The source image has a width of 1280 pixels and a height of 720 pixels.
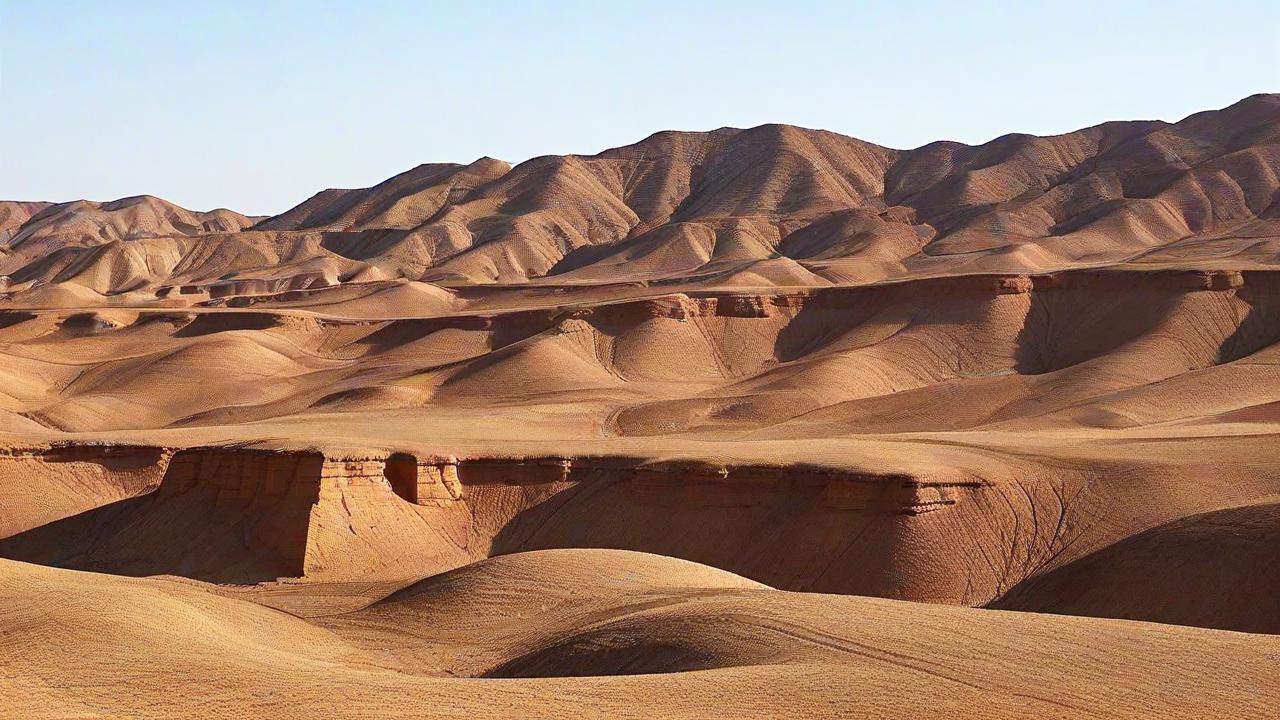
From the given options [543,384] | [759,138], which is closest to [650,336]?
[543,384]

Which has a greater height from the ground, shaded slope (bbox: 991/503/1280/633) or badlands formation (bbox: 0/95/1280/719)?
badlands formation (bbox: 0/95/1280/719)

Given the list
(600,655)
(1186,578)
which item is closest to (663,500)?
Answer: (1186,578)

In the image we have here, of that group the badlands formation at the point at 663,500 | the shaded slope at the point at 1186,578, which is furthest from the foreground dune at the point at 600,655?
the shaded slope at the point at 1186,578

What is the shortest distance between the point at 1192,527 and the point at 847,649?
1337 centimetres

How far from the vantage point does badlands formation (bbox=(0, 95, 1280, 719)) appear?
18.5 metres

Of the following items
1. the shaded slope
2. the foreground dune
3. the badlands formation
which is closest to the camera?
the foreground dune

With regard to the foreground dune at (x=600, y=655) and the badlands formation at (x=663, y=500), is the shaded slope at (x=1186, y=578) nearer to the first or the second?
the badlands formation at (x=663, y=500)

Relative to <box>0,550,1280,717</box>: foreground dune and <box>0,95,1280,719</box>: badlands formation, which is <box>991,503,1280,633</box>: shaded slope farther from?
<box>0,550,1280,717</box>: foreground dune

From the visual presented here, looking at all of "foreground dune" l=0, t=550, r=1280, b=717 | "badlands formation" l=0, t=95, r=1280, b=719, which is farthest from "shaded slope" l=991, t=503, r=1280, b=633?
"foreground dune" l=0, t=550, r=1280, b=717

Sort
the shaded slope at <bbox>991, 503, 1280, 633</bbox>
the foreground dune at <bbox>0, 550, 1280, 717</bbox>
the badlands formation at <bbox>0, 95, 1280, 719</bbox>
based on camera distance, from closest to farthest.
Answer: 1. the foreground dune at <bbox>0, 550, 1280, 717</bbox>
2. the badlands formation at <bbox>0, 95, 1280, 719</bbox>
3. the shaded slope at <bbox>991, 503, 1280, 633</bbox>

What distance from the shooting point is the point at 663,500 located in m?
37.7

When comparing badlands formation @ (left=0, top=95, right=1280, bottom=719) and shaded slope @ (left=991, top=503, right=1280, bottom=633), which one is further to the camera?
shaded slope @ (left=991, top=503, right=1280, bottom=633)

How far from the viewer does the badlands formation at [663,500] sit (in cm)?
1845

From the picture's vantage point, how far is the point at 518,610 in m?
26.2
